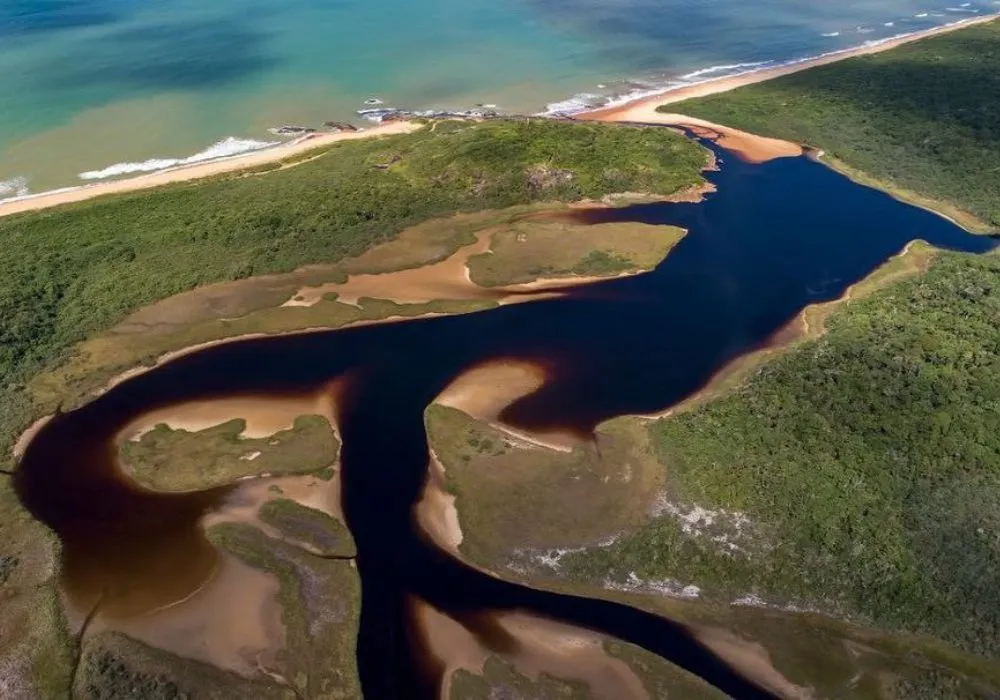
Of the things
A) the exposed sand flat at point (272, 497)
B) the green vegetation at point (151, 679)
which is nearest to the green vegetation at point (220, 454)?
the exposed sand flat at point (272, 497)

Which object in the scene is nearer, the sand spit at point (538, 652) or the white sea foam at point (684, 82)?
the sand spit at point (538, 652)

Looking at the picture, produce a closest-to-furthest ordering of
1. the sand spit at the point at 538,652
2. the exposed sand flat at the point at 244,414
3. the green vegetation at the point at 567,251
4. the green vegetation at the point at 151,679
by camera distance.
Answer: the green vegetation at the point at 151,679 → the sand spit at the point at 538,652 → the exposed sand flat at the point at 244,414 → the green vegetation at the point at 567,251

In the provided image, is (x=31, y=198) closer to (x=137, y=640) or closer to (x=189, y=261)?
(x=189, y=261)

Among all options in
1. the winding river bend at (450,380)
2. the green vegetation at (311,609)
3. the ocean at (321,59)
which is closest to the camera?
the green vegetation at (311,609)

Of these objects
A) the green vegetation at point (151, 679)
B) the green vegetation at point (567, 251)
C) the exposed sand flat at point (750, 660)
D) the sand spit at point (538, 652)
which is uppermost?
the green vegetation at point (567, 251)

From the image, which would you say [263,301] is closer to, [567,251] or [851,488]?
[567,251]

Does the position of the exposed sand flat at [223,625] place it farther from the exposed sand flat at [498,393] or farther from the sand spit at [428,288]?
the sand spit at [428,288]

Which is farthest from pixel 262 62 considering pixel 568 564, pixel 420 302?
pixel 568 564
